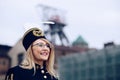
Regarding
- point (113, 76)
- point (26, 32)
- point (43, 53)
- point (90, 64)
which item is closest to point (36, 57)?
point (43, 53)

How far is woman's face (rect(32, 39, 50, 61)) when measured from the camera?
278 centimetres

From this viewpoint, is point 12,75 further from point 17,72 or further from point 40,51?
point 40,51

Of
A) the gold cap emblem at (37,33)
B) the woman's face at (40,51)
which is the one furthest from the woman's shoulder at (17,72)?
the gold cap emblem at (37,33)

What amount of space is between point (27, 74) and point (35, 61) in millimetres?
167

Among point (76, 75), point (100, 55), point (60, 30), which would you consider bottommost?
point (76, 75)

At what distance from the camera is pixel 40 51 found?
109 inches

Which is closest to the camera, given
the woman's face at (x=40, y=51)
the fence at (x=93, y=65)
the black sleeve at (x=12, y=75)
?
the black sleeve at (x=12, y=75)

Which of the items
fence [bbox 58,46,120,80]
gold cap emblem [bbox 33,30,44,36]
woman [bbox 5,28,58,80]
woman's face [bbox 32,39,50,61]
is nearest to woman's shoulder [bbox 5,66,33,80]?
woman [bbox 5,28,58,80]

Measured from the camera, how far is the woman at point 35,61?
268cm

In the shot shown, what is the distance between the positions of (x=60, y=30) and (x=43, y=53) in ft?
168

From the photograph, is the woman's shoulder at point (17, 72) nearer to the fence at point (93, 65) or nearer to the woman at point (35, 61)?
the woman at point (35, 61)

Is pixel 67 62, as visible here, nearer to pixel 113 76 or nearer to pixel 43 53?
pixel 113 76

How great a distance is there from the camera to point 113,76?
1170 inches

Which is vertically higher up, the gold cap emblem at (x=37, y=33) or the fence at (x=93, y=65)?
the gold cap emblem at (x=37, y=33)
